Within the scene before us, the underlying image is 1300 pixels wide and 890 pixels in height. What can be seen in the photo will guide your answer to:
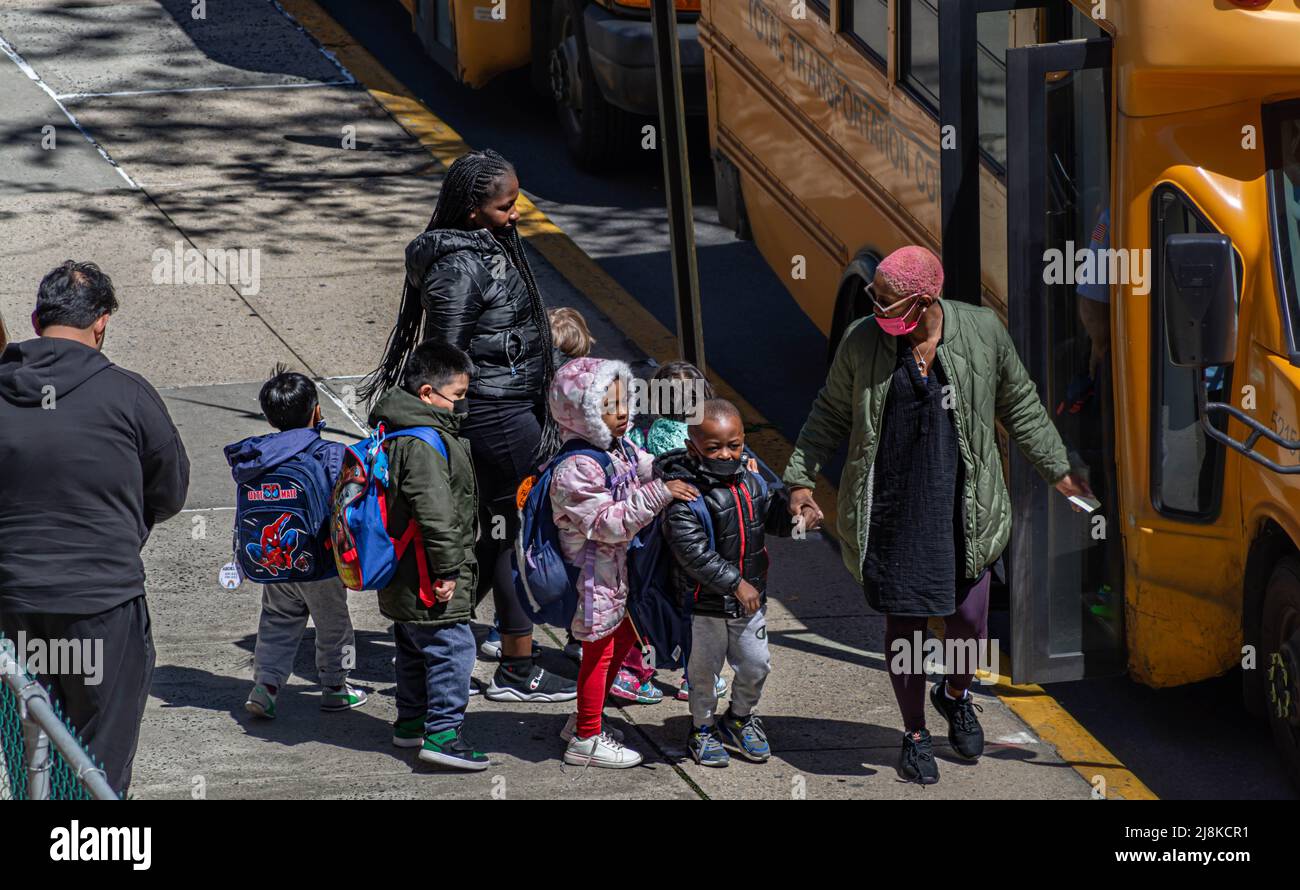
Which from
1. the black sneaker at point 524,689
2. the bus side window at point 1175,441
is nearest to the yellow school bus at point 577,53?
the black sneaker at point 524,689

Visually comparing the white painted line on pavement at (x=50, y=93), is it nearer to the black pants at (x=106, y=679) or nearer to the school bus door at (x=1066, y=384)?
the school bus door at (x=1066, y=384)

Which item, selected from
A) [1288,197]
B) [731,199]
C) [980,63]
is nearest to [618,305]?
[731,199]

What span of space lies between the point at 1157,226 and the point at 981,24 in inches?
65.1

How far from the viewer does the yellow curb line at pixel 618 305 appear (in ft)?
20.5

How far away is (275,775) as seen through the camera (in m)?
5.86

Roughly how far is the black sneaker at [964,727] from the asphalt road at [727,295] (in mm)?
559

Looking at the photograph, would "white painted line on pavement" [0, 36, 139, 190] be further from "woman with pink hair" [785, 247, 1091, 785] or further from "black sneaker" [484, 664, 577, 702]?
"woman with pink hair" [785, 247, 1091, 785]

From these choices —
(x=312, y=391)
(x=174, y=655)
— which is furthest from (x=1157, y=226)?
(x=174, y=655)

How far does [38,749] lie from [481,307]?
96.5 inches

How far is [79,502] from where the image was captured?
16.1 ft

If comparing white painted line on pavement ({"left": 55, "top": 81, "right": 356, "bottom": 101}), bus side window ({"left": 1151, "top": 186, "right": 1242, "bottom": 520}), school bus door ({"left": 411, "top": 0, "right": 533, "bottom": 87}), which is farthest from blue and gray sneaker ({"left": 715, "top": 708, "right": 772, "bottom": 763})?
white painted line on pavement ({"left": 55, "top": 81, "right": 356, "bottom": 101})

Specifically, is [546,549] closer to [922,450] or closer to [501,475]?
[501,475]

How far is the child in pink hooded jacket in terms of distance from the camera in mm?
5613

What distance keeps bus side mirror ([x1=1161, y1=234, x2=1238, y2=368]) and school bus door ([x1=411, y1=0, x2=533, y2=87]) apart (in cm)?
793
